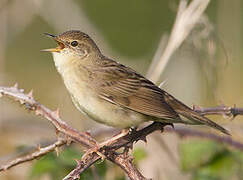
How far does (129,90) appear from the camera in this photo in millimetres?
3568

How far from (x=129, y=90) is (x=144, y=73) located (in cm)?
284

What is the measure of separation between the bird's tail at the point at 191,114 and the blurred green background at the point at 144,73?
155 mm

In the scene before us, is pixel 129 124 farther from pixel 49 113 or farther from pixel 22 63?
pixel 22 63

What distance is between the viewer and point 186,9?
12.7 feet

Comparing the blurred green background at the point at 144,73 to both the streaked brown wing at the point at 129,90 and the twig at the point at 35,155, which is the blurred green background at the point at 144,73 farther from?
the twig at the point at 35,155

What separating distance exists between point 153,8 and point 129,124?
7.76 metres

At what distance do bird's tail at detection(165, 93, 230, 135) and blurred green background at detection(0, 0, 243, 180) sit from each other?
0.16 m

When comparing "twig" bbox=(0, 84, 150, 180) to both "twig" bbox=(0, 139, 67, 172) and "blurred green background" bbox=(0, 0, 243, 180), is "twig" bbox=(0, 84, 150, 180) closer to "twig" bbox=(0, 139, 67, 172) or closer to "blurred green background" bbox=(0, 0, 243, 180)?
"twig" bbox=(0, 139, 67, 172)

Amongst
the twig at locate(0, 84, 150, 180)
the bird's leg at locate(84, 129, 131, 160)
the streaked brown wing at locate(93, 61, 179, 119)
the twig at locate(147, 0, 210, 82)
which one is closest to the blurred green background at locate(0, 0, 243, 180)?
the twig at locate(147, 0, 210, 82)

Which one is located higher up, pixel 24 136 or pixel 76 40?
pixel 76 40

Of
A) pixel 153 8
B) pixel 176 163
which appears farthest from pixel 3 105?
pixel 153 8

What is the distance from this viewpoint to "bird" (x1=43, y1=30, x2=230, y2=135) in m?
3.22

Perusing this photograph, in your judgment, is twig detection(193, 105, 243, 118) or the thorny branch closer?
the thorny branch

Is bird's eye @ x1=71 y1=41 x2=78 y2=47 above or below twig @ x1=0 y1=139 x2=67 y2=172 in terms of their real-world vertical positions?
above
